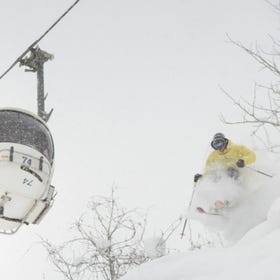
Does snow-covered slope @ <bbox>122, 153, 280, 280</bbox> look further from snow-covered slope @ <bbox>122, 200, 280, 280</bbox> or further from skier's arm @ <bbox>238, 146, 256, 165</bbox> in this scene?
skier's arm @ <bbox>238, 146, 256, 165</bbox>

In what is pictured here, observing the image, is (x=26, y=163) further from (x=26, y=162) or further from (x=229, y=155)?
(x=229, y=155)

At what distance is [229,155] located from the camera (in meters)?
8.90

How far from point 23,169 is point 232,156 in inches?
160

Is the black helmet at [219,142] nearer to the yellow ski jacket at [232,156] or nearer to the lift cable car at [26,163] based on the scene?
the yellow ski jacket at [232,156]

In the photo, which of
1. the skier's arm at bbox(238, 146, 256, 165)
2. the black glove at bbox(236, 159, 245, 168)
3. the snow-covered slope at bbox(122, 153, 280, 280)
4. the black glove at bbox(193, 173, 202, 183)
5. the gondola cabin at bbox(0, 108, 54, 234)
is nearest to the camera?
the snow-covered slope at bbox(122, 153, 280, 280)

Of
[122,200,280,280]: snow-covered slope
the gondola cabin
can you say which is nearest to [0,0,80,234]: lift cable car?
the gondola cabin

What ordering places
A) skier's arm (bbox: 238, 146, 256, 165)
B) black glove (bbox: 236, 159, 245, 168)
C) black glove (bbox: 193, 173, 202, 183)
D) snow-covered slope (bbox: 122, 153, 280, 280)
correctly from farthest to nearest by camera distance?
1. black glove (bbox: 193, 173, 202, 183)
2. skier's arm (bbox: 238, 146, 256, 165)
3. black glove (bbox: 236, 159, 245, 168)
4. snow-covered slope (bbox: 122, 153, 280, 280)

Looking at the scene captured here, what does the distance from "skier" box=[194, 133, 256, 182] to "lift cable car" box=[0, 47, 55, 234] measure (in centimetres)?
353

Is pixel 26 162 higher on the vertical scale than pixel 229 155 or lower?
higher

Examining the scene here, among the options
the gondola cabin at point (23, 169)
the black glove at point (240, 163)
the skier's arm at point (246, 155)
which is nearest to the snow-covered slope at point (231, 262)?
the black glove at point (240, 163)

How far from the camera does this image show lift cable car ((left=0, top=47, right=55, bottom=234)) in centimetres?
957

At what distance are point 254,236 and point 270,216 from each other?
278 millimetres

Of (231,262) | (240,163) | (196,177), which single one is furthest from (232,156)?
(231,262)

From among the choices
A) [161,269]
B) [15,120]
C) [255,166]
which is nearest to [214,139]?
[255,166]
